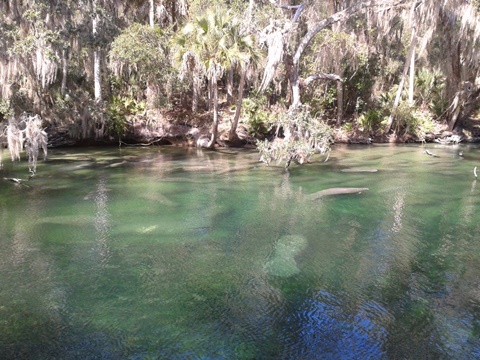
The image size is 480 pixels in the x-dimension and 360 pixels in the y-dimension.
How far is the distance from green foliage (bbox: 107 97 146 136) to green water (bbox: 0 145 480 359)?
8670 mm

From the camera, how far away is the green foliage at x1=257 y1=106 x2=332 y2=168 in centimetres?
1532

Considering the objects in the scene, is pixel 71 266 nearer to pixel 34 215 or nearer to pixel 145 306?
pixel 145 306

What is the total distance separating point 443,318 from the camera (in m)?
5.35

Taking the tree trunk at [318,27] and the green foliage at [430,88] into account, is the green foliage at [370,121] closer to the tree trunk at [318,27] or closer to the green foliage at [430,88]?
the green foliage at [430,88]

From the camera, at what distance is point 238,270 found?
22.2 feet

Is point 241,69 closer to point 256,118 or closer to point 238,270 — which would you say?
point 256,118

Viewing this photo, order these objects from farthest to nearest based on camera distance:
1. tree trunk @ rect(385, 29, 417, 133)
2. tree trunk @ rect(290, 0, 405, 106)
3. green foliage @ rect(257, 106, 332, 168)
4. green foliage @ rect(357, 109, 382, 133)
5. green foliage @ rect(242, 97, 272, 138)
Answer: green foliage @ rect(357, 109, 382, 133) → green foliage @ rect(242, 97, 272, 138) → tree trunk @ rect(385, 29, 417, 133) → tree trunk @ rect(290, 0, 405, 106) → green foliage @ rect(257, 106, 332, 168)

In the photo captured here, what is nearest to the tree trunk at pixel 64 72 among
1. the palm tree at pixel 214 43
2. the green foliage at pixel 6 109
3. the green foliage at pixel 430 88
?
the green foliage at pixel 6 109

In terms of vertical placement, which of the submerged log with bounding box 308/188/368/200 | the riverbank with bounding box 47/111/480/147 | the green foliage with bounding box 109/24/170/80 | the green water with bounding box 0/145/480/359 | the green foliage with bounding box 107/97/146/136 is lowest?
the green water with bounding box 0/145/480/359

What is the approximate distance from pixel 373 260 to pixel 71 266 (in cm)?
491

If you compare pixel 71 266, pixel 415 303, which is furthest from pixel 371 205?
pixel 71 266

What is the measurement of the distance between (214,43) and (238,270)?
39.7 feet

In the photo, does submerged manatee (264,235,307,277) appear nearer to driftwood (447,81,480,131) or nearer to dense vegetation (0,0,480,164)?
dense vegetation (0,0,480,164)

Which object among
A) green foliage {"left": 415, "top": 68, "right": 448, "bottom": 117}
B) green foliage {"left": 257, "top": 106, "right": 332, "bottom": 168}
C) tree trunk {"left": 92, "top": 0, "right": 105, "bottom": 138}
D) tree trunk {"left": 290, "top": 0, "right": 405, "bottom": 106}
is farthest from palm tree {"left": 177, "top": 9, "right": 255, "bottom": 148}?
green foliage {"left": 415, "top": 68, "right": 448, "bottom": 117}
